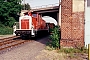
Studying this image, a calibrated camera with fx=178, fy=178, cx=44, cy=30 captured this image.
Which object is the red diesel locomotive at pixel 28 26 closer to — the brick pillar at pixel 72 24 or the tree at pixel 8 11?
the brick pillar at pixel 72 24

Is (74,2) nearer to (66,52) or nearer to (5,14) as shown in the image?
(66,52)

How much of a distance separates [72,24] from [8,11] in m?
32.9

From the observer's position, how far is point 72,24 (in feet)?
39.1

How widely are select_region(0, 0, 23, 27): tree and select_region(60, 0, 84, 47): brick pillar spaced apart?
102 ft

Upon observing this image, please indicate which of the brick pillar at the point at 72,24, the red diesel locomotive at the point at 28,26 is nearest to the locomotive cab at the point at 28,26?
the red diesel locomotive at the point at 28,26

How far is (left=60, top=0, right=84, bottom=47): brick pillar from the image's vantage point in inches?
462

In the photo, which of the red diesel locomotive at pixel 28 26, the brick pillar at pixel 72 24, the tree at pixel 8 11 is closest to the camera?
the brick pillar at pixel 72 24

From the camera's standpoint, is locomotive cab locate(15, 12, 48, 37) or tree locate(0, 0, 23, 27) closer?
locomotive cab locate(15, 12, 48, 37)

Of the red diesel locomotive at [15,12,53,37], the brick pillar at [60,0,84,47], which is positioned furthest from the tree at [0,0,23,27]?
the brick pillar at [60,0,84,47]

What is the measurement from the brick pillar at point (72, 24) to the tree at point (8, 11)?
3121cm

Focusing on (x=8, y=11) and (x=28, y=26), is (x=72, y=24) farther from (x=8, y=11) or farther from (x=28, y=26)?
(x=8, y=11)

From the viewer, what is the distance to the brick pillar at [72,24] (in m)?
11.7

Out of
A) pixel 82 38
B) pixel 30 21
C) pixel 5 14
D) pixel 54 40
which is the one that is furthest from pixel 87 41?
pixel 5 14

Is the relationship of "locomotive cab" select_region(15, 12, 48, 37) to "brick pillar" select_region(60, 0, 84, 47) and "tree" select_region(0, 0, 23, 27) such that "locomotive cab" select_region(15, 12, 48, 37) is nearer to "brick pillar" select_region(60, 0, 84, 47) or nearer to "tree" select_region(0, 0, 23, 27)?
"brick pillar" select_region(60, 0, 84, 47)
